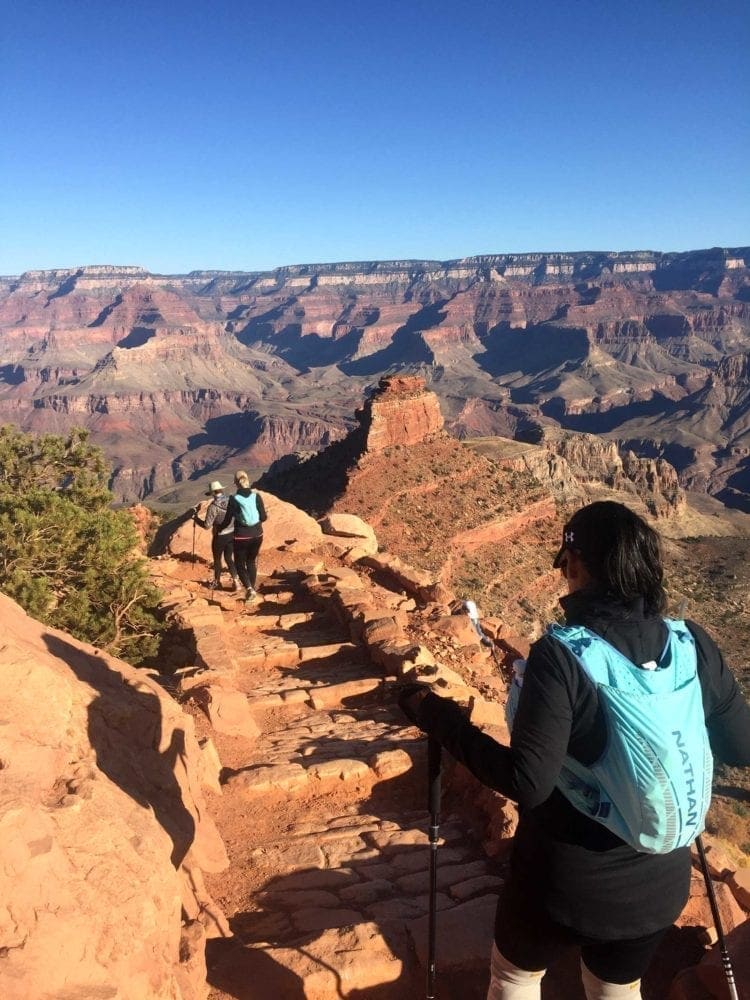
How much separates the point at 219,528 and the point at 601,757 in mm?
9532

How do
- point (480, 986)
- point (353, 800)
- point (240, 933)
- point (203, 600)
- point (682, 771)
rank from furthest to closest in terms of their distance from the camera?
point (203, 600), point (353, 800), point (240, 933), point (480, 986), point (682, 771)

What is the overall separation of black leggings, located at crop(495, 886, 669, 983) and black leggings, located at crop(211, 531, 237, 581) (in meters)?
9.16

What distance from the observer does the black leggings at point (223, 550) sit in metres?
11.6

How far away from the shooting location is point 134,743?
4.68m

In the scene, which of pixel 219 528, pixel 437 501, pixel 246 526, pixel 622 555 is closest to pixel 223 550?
pixel 219 528

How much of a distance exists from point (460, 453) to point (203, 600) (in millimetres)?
32642

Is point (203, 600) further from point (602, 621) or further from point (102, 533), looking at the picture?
point (602, 621)

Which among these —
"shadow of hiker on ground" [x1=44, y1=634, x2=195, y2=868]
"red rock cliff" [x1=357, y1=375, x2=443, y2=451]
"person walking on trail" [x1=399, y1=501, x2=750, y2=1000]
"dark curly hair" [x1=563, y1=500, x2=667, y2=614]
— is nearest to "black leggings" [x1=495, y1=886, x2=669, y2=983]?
"person walking on trail" [x1=399, y1=501, x2=750, y2=1000]

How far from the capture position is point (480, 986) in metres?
3.97

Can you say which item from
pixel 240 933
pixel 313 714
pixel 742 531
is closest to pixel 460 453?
pixel 742 531

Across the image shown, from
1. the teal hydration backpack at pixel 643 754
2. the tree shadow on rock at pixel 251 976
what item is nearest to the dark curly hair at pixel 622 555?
the teal hydration backpack at pixel 643 754

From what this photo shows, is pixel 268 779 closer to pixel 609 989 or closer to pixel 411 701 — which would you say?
pixel 411 701

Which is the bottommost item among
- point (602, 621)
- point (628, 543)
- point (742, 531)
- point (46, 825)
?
point (742, 531)

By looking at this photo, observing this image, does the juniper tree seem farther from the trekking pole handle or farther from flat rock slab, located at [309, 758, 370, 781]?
the trekking pole handle
